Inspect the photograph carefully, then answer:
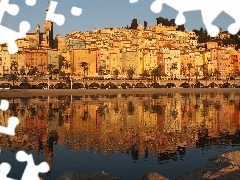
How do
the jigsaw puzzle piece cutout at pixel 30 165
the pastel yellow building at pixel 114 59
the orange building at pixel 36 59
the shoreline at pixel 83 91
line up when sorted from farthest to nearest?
the pastel yellow building at pixel 114 59 → the orange building at pixel 36 59 → the shoreline at pixel 83 91 → the jigsaw puzzle piece cutout at pixel 30 165

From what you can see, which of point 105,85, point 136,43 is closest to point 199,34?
point 136,43

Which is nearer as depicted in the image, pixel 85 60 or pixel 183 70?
pixel 85 60

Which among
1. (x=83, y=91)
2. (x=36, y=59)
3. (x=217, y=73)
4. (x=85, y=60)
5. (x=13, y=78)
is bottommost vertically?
(x=83, y=91)

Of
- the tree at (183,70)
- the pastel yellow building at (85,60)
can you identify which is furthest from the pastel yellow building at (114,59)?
the tree at (183,70)

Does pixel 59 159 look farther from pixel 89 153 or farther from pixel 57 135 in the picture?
pixel 57 135

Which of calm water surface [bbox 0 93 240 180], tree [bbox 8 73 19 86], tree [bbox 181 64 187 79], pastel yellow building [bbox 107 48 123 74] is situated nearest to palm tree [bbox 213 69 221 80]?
tree [bbox 181 64 187 79]

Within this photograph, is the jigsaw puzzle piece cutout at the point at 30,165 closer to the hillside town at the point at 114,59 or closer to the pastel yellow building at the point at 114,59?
the hillside town at the point at 114,59

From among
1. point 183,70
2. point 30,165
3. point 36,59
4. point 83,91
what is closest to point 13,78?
point 83,91

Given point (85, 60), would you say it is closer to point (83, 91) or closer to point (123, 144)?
point (83, 91)

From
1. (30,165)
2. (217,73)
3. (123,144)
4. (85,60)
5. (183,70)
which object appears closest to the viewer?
(30,165)

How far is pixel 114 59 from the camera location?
5157 inches

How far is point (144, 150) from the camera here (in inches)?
906

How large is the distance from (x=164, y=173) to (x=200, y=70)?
12705 centimetres

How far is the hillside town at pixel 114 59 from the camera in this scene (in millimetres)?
120812
